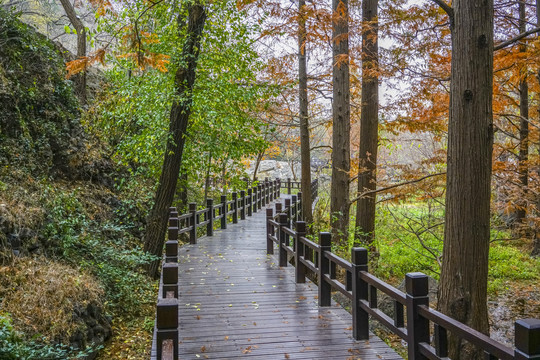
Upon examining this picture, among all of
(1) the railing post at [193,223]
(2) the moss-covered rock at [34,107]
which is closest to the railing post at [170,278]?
(2) the moss-covered rock at [34,107]

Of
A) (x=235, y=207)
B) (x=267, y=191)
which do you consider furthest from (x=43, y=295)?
(x=267, y=191)

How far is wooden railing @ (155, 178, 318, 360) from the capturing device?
3430 mm

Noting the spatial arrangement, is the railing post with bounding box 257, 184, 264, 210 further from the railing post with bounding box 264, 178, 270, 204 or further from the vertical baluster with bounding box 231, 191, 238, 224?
the vertical baluster with bounding box 231, 191, 238, 224

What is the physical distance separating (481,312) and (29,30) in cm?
1259

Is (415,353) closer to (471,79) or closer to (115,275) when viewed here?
(471,79)

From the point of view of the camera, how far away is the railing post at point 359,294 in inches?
201

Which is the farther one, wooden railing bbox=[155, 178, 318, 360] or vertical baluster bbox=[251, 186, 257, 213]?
vertical baluster bbox=[251, 186, 257, 213]

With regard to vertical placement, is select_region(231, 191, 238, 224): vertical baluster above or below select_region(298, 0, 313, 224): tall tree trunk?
below

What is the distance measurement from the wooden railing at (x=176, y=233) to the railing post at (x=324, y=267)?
7.34ft

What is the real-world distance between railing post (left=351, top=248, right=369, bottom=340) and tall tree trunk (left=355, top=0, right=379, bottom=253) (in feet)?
19.4

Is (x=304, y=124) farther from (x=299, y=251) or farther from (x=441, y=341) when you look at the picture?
(x=441, y=341)

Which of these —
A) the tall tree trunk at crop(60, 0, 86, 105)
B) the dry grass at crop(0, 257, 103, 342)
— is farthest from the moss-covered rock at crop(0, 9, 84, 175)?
the dry grass at crop(0, 257, 103, 342)

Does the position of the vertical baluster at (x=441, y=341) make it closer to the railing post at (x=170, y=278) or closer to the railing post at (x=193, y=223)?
the railing post at (x=170, y=278)

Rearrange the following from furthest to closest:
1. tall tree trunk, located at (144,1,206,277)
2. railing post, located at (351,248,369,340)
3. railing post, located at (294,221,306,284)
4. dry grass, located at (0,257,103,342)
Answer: tall tree trunk, located at (144,1,206,277)
railing post, located at (294,221,306,284)
dry grass, located at (0,257,103,342)
railing post, located at (351,248,369,340)
